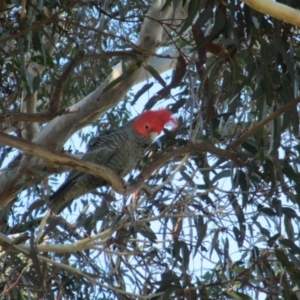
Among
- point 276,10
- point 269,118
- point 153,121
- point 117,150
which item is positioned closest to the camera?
point 276,10

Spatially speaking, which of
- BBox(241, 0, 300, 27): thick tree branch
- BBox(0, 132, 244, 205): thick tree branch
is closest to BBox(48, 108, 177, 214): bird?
BBox(0, 132, 244, 205): thick tree branch

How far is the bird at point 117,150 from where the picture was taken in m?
3.11

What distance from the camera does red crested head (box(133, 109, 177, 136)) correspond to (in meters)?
3.03

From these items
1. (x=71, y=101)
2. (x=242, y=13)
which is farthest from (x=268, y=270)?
(x=71, y=101)

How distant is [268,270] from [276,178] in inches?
13.0

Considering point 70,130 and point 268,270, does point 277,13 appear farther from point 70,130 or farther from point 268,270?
point 70,130

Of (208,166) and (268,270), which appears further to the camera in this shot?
(208,166)

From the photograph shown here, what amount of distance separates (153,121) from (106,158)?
320 millimetres

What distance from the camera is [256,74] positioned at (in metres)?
2.27

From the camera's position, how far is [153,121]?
3.12 m

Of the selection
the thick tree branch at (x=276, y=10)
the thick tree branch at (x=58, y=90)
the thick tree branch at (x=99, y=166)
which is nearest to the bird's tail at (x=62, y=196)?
the thick tree branch at (x=99, y=166)

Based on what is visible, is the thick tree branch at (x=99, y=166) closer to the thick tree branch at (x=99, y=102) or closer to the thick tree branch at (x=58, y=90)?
the thick tree branch at (x=58, y=90)

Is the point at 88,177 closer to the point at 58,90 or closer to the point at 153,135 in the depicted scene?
the point at 153,135

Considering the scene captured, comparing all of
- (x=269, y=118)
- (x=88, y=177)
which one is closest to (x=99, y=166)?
(x=269, y=118)
